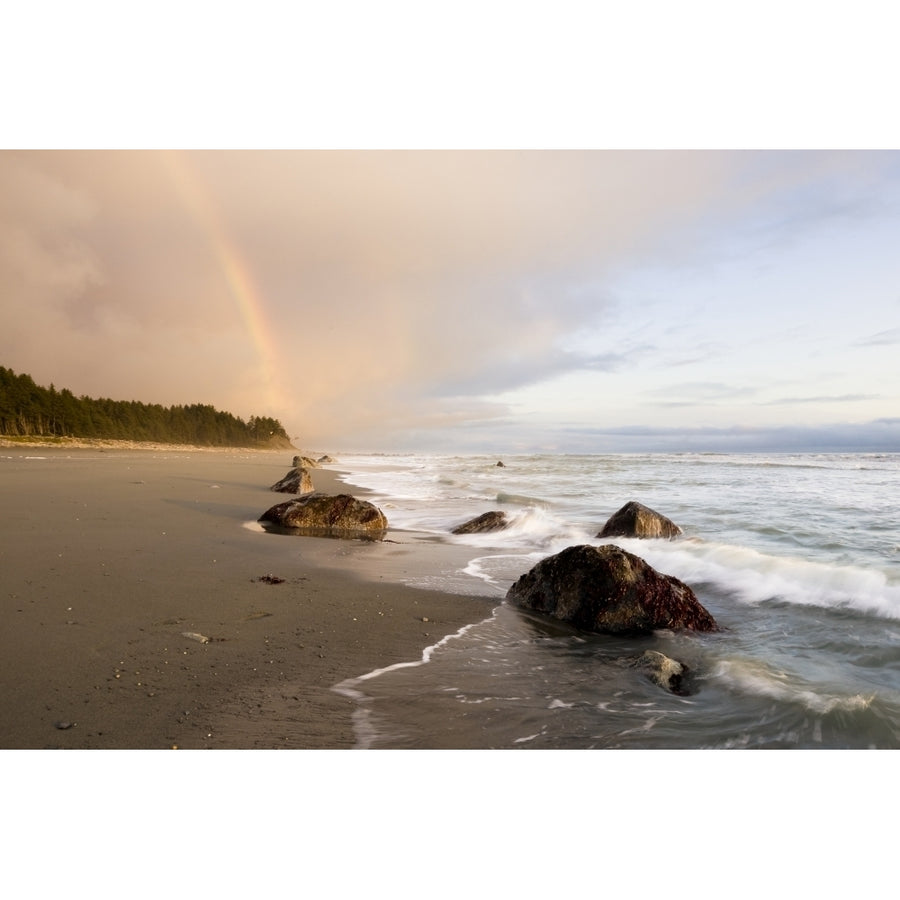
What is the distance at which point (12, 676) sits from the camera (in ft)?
11.8

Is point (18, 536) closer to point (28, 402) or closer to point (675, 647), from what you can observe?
point (675, 647)

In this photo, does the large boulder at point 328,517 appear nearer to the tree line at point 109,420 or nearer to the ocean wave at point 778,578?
the ocean wave at point 778,578

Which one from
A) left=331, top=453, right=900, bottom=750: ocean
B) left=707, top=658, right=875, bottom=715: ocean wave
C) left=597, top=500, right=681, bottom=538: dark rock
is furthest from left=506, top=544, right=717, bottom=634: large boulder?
left=597, top=500, right=681, bottom=538: dark rock

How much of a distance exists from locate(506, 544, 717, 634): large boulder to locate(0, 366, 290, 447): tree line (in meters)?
72.3

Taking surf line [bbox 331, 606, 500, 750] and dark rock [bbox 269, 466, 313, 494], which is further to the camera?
dark rock [bbox 269, 466, 313, 494]

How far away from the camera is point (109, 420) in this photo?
77.7m

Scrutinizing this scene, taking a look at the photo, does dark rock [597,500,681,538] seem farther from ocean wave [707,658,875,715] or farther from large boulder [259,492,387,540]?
ocean wave [707,658,875,715]

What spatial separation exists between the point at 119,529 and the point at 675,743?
9027 mm

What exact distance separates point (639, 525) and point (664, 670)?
693 centimetres

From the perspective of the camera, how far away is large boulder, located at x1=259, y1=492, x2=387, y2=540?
11344 mm

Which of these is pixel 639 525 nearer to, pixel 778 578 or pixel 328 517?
pixel 778 578

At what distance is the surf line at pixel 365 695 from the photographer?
329 centimetres

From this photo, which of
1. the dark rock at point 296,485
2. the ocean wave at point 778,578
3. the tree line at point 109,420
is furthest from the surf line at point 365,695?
the tree line at point 109,420

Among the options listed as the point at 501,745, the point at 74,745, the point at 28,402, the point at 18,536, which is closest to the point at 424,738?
the point at 501,745
